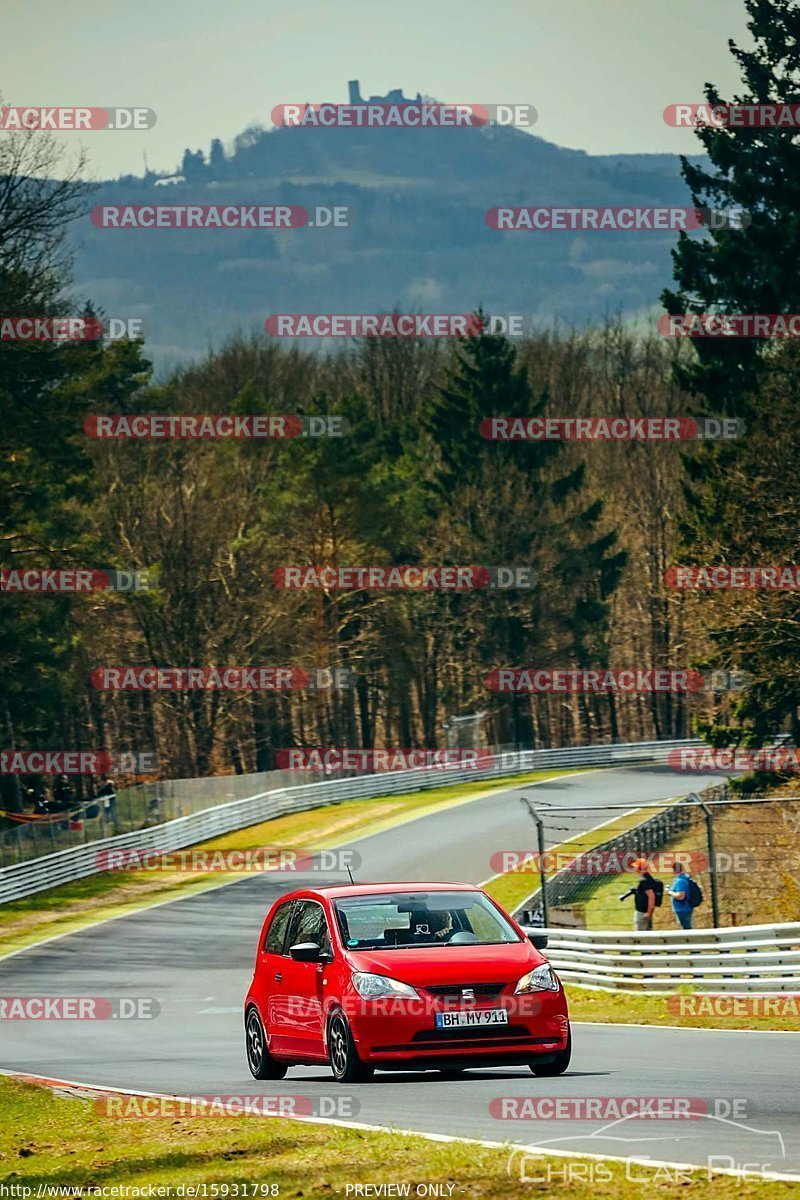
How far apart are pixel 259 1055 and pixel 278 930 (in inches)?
42.9

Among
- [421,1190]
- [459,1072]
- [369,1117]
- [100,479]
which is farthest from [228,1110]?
[100,479]

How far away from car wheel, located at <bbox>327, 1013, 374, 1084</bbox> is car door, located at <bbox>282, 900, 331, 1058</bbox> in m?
0.26

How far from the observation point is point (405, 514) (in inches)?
3169

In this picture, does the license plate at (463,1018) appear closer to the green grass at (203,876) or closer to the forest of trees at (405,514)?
the forest of trees at (405,514)

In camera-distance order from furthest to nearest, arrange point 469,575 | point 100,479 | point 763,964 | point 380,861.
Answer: point 469,575 < point 100,479 < point 380,861 < point 763,964

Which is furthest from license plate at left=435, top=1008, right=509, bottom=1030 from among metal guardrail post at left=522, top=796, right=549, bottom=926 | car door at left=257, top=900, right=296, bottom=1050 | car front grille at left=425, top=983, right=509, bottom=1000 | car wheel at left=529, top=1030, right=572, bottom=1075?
metal guardrail post at left=522, top=796, right=549, bottom=926

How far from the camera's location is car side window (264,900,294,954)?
1508 centimetres

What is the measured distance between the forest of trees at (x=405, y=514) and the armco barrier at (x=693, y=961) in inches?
448

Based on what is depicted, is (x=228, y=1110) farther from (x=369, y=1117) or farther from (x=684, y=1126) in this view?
(x=684, y=1126)

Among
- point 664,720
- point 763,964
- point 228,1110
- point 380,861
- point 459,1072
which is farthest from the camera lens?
point 664,720

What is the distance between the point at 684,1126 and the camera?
Answer: 10.9 metres

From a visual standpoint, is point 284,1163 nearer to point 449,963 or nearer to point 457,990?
point 457,990

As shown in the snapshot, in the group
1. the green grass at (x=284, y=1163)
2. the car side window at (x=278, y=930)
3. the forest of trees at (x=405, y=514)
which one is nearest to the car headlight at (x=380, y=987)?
the green grass at (x=284, y=1163)

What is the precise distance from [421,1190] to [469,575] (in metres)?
64.9
